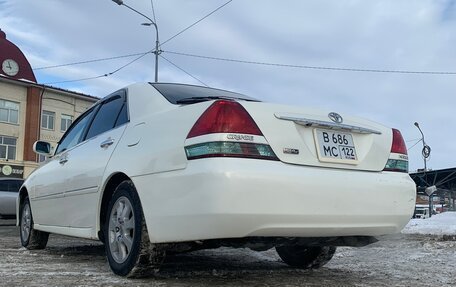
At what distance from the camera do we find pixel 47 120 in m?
42.0

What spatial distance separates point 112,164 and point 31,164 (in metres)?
39.0

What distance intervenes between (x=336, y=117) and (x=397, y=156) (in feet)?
2.04

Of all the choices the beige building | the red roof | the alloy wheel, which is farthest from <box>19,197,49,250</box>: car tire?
the red roof

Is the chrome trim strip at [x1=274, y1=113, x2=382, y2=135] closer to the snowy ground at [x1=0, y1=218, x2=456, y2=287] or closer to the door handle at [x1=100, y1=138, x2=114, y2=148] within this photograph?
the snowy ground at [x1=0, y1=218, x2=456, y2=287]

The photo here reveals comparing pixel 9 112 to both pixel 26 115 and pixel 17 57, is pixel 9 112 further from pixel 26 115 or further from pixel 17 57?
pixel 17 57

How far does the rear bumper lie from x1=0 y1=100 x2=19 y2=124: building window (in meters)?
39.4

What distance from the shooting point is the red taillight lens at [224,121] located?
11.0ft

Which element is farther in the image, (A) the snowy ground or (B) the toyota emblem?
(A) the snowy ground

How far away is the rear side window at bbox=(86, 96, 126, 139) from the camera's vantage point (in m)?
4.73

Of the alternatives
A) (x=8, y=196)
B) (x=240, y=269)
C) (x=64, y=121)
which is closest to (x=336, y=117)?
(x=240, y=269)

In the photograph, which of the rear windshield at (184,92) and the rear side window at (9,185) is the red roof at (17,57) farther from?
the rear windshield at (184,92)

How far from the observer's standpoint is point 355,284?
3.94 m

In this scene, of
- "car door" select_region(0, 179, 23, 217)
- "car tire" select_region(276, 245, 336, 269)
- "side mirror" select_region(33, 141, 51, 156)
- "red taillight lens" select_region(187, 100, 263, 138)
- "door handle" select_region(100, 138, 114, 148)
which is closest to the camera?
"red taillight lens" select_region(187, 100, 263, 138)

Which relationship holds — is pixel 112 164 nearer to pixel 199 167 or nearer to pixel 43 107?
pixel 199 167
